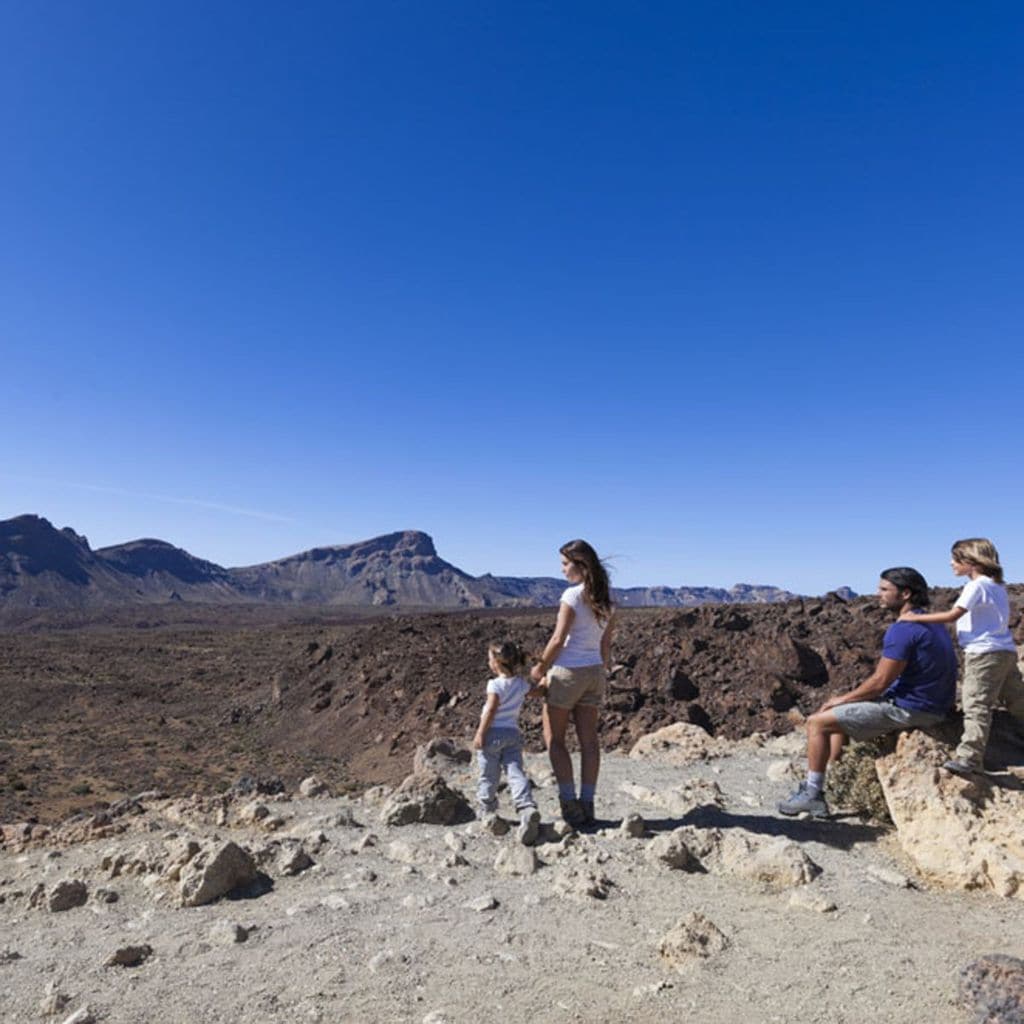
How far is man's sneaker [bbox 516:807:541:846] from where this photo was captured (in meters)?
4.98

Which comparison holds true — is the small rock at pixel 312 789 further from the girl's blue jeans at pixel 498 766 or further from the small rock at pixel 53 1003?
the small rock at pixel 53 1003

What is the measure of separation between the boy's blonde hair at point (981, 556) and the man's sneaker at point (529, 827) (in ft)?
10.6

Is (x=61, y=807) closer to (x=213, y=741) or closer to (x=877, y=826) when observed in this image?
(x=213, y=741)

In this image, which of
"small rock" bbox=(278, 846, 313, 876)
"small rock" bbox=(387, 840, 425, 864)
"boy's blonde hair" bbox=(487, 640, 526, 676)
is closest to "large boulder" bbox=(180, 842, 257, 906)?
"small rock" bbox=(278, 846, 313, 876)

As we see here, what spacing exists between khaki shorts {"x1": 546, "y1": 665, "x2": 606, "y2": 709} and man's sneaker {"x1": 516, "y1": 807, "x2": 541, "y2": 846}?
73 centimetres

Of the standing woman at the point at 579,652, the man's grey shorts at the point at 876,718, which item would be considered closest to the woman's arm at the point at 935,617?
the man's grey shorts at the point at 876,718

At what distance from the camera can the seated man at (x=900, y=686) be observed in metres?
4.70

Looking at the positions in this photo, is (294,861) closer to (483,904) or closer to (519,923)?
(483,904)

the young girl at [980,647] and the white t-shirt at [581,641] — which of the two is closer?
the young girl at [980,647]

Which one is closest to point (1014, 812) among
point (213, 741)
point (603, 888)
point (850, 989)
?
point (850, 989)

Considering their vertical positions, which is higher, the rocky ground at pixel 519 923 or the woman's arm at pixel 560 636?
the woman's arm at pixel 560 636

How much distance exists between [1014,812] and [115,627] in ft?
298

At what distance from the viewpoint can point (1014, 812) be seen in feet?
14.7

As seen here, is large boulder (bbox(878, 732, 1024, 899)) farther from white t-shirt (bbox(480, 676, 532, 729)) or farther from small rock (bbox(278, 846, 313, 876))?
small rock (bbox(278, 846, 313, 876))
